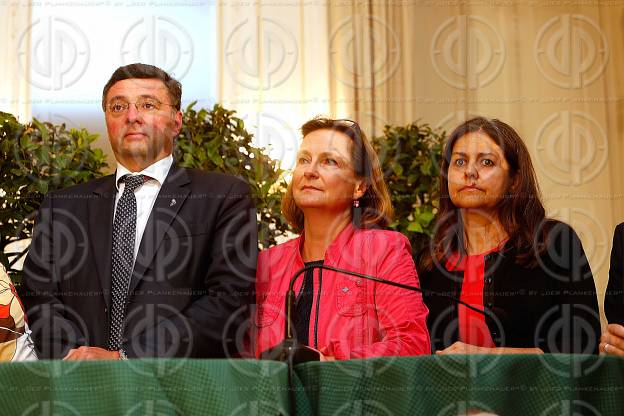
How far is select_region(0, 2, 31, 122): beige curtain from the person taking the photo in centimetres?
410

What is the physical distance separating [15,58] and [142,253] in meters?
1.95

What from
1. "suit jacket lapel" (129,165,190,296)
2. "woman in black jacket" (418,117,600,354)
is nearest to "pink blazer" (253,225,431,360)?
"woman in black jacket" (418,117,600,354)

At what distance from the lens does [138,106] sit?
2740 mm

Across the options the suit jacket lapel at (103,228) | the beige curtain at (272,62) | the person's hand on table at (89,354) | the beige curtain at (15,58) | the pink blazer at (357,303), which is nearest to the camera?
the person's hand on table at (89,354)

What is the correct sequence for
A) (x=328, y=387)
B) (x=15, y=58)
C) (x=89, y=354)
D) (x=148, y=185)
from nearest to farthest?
(x=328, y=387) → (x=89, y=354) → (x=148, y=185) → (x=15, y=58)

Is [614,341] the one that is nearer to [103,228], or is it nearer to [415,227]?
[415,227]

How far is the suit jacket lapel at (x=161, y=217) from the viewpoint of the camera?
2.54 m

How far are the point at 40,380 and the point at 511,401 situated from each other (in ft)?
2.93

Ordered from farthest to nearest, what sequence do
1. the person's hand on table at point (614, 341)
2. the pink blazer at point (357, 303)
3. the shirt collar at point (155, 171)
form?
the shirt collar at point (155, 171) < the pink blazer at point (357, 303) < the person's hand on table at point (614, 341)

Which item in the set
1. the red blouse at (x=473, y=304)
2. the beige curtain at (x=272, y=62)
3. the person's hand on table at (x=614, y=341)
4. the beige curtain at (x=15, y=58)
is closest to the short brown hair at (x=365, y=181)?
the red blouse at (x=473, y=304)

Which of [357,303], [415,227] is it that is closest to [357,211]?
[357,303]

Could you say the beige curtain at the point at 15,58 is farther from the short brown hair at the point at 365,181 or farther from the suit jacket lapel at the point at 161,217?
the short brown hair at the point at 365,181

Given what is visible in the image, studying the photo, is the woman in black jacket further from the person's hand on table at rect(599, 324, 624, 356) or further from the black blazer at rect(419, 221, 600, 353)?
the person's hand on table at rect(599, 324, 624, 356)

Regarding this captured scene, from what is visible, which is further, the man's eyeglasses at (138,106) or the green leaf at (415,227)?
the green leaf at (415,227)
